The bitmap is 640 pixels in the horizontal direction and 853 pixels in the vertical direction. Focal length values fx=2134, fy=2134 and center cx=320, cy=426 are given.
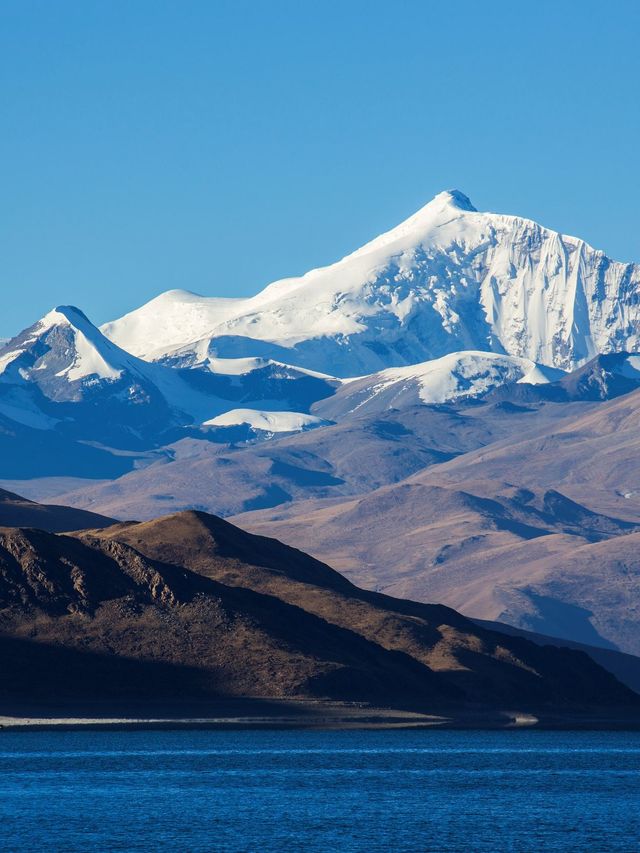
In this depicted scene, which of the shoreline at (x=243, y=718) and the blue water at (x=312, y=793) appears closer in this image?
the blue water at (x=312, y=793)

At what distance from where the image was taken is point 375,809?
401 ft

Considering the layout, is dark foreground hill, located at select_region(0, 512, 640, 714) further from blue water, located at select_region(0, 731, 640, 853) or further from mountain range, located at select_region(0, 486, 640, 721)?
blue water, located at select_region(0, 731, 640, 853)

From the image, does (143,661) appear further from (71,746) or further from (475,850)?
(475,850)

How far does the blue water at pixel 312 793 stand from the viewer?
109 metres

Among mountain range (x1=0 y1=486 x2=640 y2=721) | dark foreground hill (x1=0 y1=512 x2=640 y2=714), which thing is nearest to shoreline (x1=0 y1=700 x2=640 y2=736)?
mountain range (x1=0 y1=486 x2=640 y2=721)

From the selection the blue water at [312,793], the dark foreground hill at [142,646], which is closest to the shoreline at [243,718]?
the blue water at [312,793]

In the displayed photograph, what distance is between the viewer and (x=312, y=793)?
130m

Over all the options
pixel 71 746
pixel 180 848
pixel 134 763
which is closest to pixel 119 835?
pixel 180 848

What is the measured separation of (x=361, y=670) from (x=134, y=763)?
5134cm

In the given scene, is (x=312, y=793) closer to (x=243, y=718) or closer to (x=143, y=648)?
(x=243, y=718)

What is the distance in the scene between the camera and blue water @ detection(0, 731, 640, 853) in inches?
4277

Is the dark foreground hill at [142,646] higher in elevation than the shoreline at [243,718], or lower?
higher

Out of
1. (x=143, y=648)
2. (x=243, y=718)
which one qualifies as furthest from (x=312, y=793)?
(x=143, y=648)

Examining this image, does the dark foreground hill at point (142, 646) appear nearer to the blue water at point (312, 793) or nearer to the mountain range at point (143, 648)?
the mountain range at point (143, 648)
